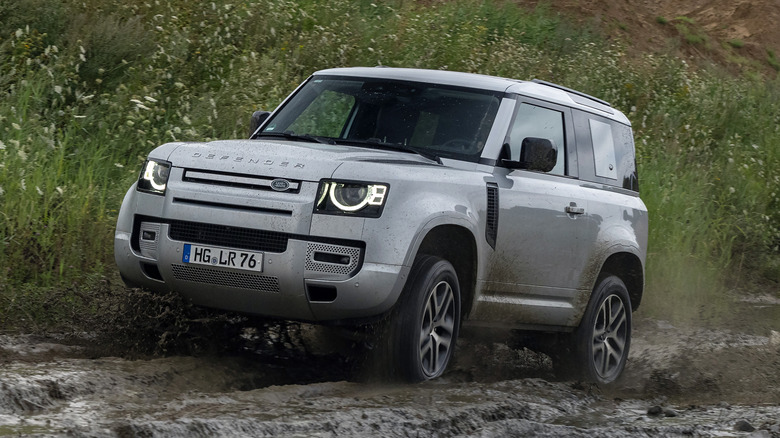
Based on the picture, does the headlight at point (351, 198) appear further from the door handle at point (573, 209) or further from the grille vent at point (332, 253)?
the door handle at point (573, 209)

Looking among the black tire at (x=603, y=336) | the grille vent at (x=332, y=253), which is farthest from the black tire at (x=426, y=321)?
the black tire at (x=603, y=336)

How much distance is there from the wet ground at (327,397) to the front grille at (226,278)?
0.47 metres

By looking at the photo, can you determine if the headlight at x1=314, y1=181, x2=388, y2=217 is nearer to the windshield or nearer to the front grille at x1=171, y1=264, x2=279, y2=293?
the front grille at x1=171, y1=264, x2=279, y2=293

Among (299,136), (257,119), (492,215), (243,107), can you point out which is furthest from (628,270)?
(243,107)

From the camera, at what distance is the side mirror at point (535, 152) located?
23.1 ft

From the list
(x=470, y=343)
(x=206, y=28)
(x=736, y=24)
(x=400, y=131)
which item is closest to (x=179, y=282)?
(x=400, y=131)

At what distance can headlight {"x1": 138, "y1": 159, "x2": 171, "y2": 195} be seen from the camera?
625cm

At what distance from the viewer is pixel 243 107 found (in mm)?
11875

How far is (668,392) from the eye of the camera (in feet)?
26.3

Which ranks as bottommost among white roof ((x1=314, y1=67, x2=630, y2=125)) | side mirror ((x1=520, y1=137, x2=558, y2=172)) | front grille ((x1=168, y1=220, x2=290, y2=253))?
front grille ((x1=168, y1=220, x2=290, y2=253))

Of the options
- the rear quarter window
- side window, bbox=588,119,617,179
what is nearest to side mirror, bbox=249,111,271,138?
the rear quarter window

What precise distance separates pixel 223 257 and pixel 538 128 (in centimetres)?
264

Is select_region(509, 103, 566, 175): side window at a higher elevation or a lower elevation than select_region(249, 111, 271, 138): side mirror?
higher

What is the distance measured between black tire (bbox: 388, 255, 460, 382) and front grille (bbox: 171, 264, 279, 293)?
2.28 ft
